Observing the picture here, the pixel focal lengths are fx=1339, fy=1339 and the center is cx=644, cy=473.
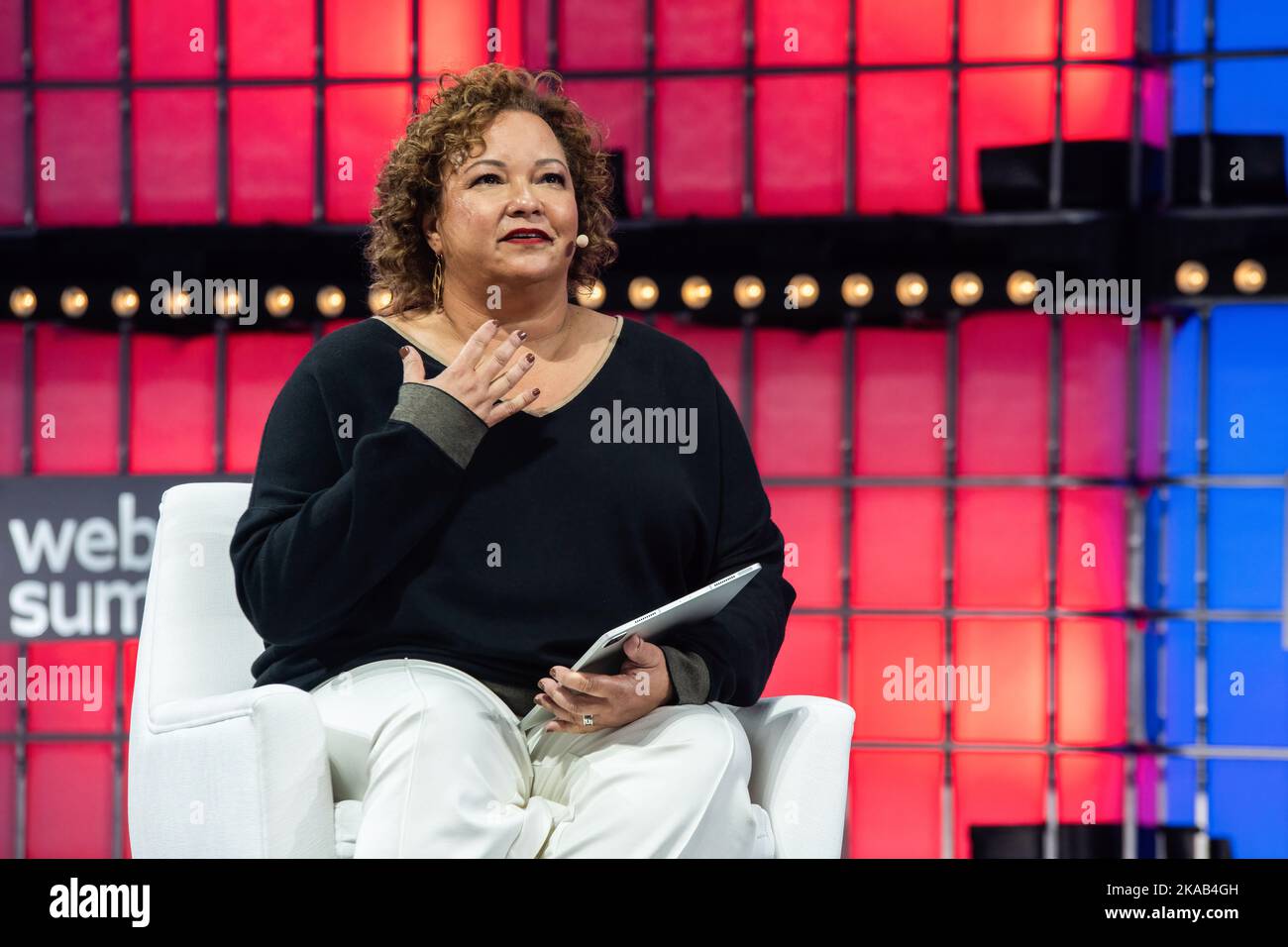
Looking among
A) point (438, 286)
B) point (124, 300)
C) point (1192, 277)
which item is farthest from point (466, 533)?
point (1192, 277)

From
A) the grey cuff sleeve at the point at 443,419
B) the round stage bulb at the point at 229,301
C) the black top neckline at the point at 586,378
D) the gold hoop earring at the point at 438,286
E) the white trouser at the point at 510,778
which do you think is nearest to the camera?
the white trouser at the point at 510,778

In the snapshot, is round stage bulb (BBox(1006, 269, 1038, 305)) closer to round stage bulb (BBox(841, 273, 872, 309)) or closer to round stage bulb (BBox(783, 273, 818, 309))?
round stage bulb (BBox(841, 273, 872, 309))

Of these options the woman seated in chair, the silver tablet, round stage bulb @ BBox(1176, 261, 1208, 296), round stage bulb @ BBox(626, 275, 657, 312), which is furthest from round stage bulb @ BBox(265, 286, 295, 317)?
round stage bulb @ BBox(1176, 261, 1208, 296)

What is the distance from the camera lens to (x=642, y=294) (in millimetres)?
2930

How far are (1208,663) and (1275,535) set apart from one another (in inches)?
12.2

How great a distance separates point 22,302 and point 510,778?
2.14m

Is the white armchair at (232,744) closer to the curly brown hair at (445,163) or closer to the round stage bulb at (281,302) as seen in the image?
the curly brown hair at (445,163)

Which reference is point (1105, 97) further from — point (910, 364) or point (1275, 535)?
point (1275, 535)

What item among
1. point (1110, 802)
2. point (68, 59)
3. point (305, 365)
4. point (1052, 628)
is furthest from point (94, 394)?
point (1110, 802)

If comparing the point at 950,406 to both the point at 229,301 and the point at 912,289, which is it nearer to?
the point at 912,289

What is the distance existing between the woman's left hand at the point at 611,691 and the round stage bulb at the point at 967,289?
5.43ft

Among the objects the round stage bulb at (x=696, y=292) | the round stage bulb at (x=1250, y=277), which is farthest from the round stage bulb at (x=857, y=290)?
the round stage bulb at (x=1250, y=277)

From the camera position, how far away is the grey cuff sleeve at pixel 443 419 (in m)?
1.44
